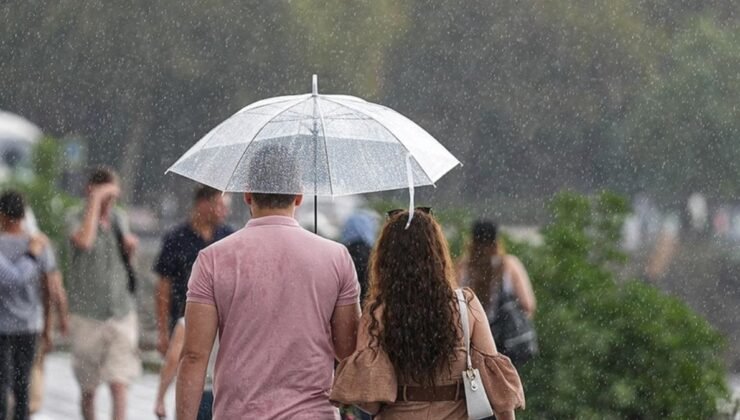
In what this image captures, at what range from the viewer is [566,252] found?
7.71 meters

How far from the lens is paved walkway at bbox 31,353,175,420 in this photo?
888cm

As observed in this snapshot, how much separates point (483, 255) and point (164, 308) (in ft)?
4.87

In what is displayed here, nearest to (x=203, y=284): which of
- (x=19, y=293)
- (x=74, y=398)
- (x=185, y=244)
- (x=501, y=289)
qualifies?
(x=185, y=244)

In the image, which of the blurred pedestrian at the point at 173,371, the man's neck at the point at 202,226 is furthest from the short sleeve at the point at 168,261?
the blurred pedestrian at the point at 173,371

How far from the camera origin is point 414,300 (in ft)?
12.6


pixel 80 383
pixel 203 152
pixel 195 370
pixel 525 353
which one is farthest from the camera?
pixel 80 383

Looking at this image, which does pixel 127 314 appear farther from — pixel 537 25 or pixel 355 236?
pixel 537 25

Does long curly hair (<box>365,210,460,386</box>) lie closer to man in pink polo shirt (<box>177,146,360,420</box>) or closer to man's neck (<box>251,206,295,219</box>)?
man in pink polo shirt (<box>177,146,360,420</box>)

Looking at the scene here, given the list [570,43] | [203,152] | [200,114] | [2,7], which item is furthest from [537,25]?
[203,152]

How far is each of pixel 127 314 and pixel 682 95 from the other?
4125mm

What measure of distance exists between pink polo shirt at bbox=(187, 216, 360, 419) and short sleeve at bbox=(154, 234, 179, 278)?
9.50 ft

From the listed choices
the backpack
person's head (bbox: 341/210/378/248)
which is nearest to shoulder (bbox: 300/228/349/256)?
the backpack

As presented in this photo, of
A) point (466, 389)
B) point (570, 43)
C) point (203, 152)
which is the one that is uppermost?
point (570, 43)

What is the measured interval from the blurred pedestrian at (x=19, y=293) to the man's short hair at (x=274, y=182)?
3.53 meters
